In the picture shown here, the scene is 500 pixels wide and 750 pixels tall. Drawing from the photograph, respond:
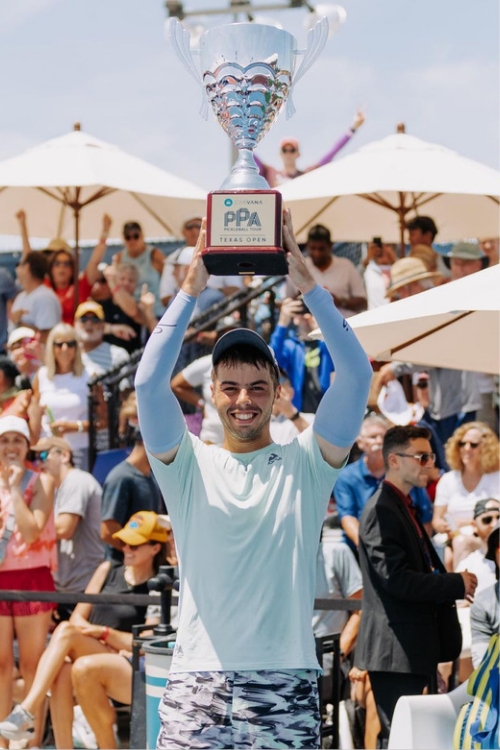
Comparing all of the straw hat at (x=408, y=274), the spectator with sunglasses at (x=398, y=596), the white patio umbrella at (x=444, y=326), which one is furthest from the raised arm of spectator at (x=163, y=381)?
the straw hat at (x=408, y=274)

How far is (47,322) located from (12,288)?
90 centimetres

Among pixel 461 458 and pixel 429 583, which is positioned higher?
pixel 461 458

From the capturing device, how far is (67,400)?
9.41 metres

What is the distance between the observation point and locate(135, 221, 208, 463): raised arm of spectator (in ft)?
11.8

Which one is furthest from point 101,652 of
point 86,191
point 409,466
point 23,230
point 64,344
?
point 86,191

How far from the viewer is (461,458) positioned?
25.8 ft

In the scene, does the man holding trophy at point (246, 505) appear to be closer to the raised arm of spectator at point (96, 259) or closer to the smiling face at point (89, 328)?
the smiling face at point (89, 328)

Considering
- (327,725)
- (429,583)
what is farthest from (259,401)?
(327,725)

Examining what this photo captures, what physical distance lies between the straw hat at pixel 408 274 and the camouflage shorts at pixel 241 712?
5828 mm

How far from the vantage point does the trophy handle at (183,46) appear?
491 cm

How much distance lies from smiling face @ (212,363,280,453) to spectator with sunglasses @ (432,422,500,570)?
4.17 metres

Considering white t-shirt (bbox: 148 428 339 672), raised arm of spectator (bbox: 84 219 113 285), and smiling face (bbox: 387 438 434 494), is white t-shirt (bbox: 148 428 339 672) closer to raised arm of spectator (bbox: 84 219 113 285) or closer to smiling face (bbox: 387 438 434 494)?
smiling face (bbox: 387 438 434 494)

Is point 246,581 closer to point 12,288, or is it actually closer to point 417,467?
point 417,467

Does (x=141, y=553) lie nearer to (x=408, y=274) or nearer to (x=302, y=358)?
(x=302, y=358)
